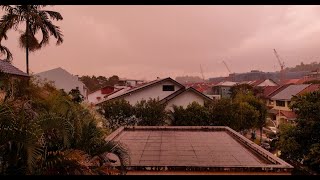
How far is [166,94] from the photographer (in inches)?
1077

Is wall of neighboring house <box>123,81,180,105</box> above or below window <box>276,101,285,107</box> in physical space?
above

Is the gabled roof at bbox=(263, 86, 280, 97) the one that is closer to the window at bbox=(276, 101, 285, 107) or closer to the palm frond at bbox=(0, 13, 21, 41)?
the window at bbox=(276, 101, 285, 107)

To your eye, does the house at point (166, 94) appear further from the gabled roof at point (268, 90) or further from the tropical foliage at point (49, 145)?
the gabled roof at point (268, 90)

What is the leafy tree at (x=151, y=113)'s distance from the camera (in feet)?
69.4

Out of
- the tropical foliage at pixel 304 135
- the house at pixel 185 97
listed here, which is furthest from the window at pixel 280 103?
the tropical foliage at pixel 304 135

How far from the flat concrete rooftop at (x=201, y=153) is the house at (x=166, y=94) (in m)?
11.5

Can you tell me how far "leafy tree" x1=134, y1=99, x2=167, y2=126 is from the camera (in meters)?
21.1

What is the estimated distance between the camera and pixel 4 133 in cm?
426

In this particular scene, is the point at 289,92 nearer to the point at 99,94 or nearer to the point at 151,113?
the point at 151,113

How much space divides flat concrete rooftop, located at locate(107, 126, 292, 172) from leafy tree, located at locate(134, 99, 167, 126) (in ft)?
26.3

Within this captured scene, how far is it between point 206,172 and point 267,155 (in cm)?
200

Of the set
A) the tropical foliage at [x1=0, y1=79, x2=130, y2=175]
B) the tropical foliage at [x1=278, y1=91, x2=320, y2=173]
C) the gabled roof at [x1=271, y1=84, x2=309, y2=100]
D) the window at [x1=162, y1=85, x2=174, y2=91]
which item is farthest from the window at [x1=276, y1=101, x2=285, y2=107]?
the tropical foliage at [x1=0, y1=79, x2=130, y2=175]
